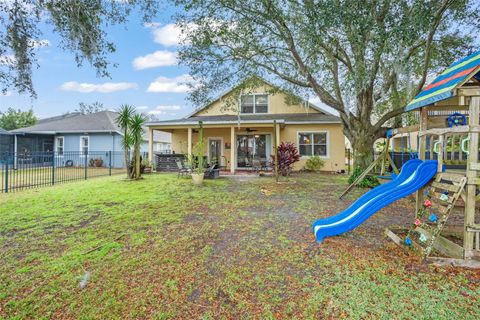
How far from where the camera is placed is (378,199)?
383cm

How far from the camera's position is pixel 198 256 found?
3.52 meters

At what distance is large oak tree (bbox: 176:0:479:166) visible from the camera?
5871 mm

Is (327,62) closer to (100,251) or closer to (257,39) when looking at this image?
(257,39)

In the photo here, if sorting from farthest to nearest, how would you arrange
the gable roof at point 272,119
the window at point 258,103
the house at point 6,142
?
the house at point 6,142 → the window at point 258,103 → the gable roof at point 272,119

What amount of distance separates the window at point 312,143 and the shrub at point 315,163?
40 cm

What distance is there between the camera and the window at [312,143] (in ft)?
48.0

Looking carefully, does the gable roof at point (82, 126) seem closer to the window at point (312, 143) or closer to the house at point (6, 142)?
the house at point (6, 142)

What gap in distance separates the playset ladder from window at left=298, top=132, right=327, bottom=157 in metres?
10.9

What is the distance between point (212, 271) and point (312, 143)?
41.8ft

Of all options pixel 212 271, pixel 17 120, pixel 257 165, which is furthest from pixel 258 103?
pixel 17 120

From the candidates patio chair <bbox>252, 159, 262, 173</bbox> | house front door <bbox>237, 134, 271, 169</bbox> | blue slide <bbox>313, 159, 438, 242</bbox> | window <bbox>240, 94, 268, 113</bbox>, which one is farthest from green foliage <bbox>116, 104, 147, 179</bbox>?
blue slide <bbox>313, 159, 438, 242</bbox>

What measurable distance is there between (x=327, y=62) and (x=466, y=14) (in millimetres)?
3998

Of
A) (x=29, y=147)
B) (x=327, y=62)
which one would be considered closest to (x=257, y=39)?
(x=327, y=62)

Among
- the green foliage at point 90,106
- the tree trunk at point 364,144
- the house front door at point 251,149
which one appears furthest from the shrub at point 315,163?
the green foliage at point 90,106
